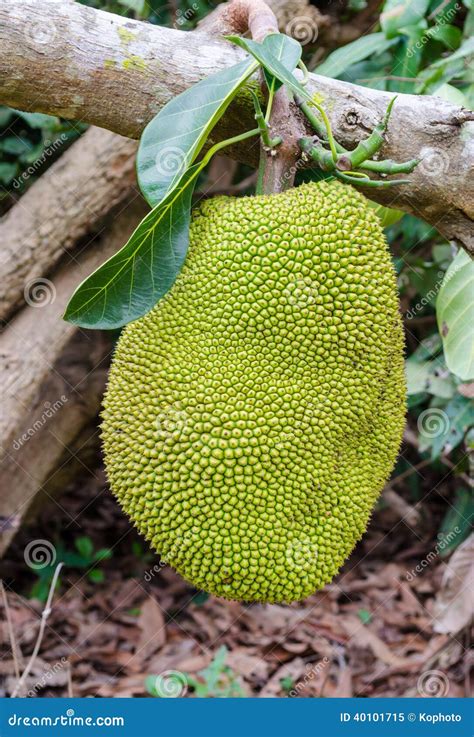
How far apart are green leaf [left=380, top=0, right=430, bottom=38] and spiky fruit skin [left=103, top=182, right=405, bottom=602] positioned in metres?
0.74

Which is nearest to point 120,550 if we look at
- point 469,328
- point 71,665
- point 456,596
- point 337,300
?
point 71,665

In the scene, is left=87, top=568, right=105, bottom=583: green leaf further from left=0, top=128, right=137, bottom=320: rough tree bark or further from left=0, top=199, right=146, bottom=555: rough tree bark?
left=0, top=128, right=137, bottom=320: rough tree bark

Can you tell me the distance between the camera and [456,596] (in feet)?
6.56
